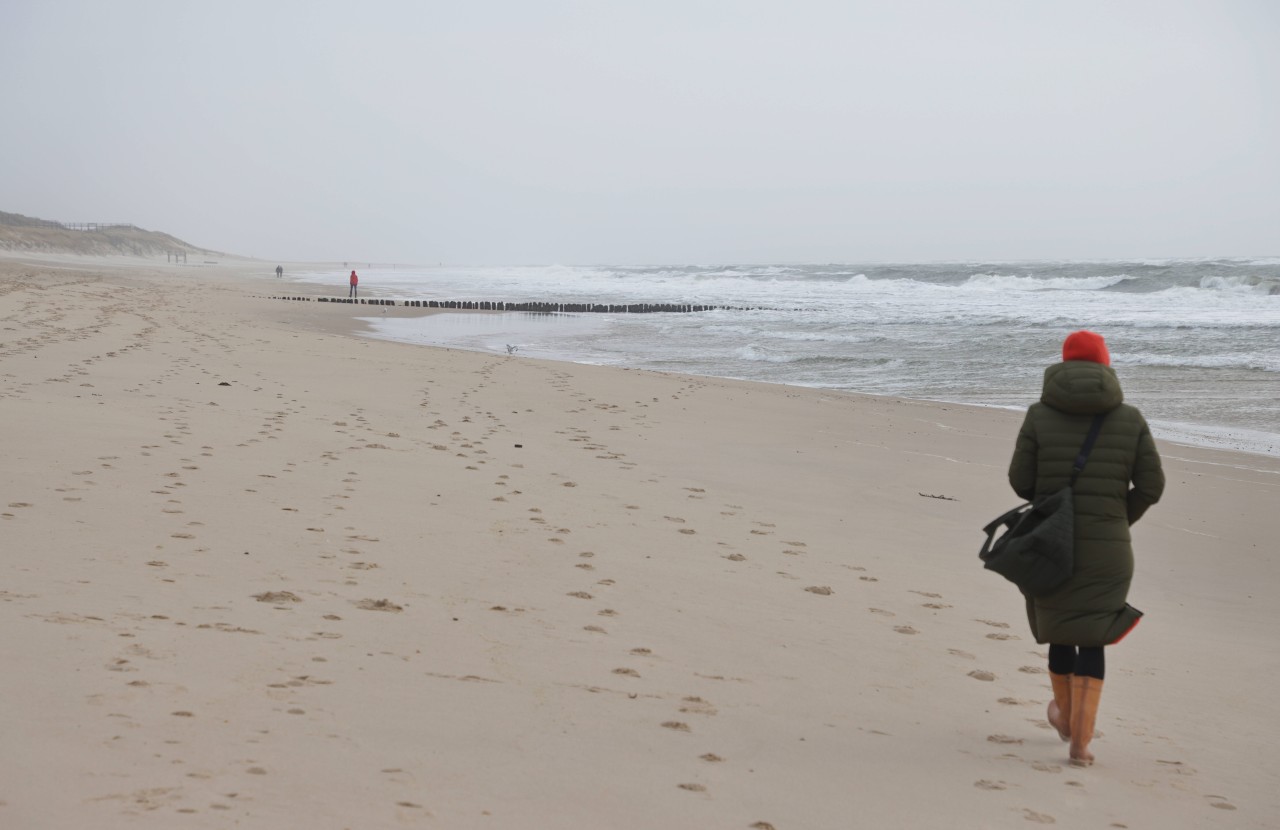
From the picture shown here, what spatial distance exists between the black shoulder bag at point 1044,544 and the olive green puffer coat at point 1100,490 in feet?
0.12

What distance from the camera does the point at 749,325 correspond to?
3388cm

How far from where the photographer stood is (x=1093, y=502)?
142 inches

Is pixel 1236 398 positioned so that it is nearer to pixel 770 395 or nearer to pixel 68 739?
pixel 770 395

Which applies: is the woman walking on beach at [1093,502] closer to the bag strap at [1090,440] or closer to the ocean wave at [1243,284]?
the bag strap at [1090,440]

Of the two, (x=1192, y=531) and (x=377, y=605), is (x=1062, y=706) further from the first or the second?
(x=1192, y=531)

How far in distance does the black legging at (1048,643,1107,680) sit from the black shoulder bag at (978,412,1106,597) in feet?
0.79

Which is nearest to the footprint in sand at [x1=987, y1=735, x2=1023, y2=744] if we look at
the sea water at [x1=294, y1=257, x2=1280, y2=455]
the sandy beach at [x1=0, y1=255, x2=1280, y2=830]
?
the sandy beach at [x1=0, y1=255, x2=1280, y2=830]

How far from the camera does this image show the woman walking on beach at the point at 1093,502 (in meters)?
3.60

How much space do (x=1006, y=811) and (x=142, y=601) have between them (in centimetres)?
331

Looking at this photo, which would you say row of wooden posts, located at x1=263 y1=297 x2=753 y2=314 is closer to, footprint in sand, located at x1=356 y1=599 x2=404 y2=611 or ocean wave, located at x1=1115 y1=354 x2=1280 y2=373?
ocean wave, located at x1=1115 y1=354 x2=1280 y2=373

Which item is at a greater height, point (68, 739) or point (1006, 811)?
point (68, 739)

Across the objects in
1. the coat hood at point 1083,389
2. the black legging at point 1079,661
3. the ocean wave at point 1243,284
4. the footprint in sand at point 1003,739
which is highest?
the ocean wave at point 1243,284

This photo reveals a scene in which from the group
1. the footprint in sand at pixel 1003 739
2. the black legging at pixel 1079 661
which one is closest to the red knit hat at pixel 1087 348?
the black legging at pixel 1079 661

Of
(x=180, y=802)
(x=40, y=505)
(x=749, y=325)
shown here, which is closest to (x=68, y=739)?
(x=180, y=802)
